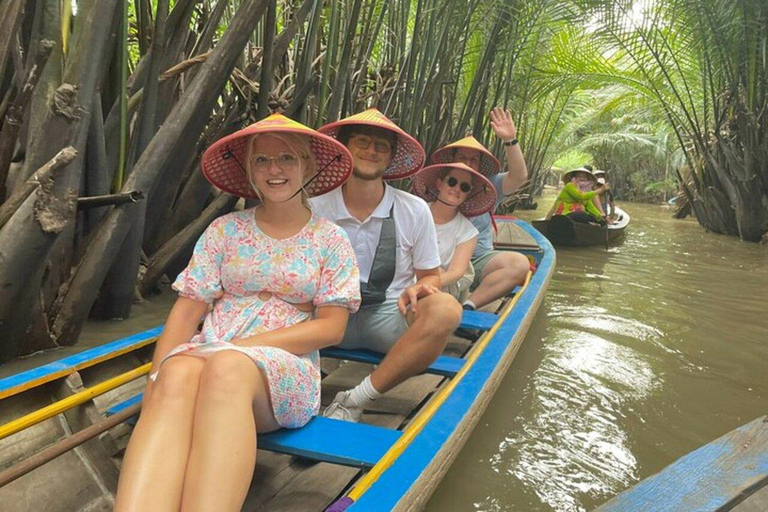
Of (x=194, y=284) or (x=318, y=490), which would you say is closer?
(x=318, y=490)

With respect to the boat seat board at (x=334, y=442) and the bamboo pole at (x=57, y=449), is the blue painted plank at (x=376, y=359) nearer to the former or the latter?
the boat seat board at (x=334, y=442)

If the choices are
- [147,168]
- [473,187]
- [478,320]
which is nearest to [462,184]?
[473,187]

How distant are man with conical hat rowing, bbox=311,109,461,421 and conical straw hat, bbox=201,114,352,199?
22 centimetres

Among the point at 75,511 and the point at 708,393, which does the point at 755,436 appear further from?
the point at 75,511

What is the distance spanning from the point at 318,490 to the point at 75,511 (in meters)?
0.61

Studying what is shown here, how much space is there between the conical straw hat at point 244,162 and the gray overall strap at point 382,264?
321mm

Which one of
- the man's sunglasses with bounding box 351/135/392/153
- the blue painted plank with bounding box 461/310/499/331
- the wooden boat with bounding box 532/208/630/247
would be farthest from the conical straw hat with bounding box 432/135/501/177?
the wooden boat with bounding box 532/208/630/247

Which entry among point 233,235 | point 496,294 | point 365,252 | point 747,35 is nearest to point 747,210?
point 747,35

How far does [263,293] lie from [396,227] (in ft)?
2.23

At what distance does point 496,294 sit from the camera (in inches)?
142

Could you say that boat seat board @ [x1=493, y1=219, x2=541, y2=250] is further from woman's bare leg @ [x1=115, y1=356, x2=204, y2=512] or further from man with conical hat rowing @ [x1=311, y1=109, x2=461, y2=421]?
woman's bare leg @ [x1=115, y1=356, x2=204, y2=512]

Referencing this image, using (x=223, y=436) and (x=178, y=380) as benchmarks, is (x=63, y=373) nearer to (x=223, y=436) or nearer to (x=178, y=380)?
(x=178, y=380)

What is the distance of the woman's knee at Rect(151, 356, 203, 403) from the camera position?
1368 mm

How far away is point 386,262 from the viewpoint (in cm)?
225
